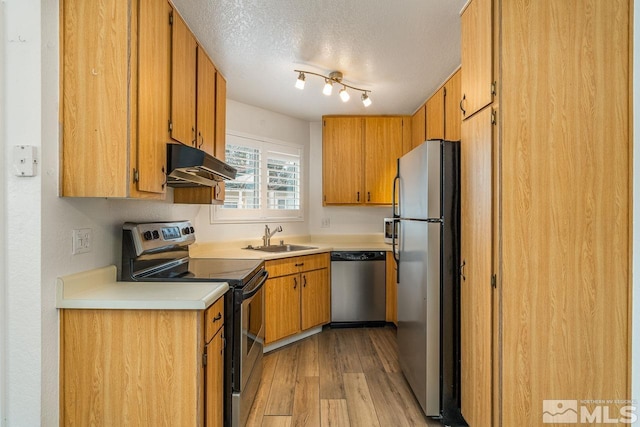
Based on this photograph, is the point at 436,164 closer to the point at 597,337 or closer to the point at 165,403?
the point at 597,337

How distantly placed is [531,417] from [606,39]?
1.70 metres

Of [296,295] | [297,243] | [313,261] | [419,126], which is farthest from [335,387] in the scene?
[419,126]

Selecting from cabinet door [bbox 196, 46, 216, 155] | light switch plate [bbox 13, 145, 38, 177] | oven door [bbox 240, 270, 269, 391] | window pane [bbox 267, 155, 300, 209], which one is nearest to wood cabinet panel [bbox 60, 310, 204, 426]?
oven door [bbox 240, 270, 269, 391]

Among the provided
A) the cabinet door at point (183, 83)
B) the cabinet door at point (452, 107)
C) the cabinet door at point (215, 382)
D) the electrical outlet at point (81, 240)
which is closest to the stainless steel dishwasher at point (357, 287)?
the cabinet door at point (452, 107)

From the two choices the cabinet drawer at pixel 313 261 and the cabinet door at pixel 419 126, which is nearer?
the cabinet drawer at pixel 313 261

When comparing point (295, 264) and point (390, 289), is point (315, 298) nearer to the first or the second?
point (295, 264)

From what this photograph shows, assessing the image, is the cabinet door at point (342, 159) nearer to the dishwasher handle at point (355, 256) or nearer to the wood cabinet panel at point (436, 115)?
the dishwasher handle at point (355, 256)

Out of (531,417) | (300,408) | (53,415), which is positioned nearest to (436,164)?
(531,417)

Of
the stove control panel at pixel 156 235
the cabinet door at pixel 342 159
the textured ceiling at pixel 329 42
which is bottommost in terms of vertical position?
the stove control panel at pixel 156 235

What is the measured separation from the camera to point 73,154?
1.36 meters

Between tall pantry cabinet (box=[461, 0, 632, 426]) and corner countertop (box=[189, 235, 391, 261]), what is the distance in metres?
1.88

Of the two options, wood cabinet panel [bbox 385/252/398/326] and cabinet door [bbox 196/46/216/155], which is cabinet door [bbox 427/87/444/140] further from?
cabinet door [bbox 196/46/216/155]

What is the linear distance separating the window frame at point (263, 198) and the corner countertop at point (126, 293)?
157 cm

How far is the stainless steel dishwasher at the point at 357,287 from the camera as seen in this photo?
356cm
